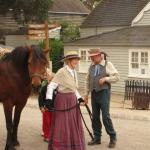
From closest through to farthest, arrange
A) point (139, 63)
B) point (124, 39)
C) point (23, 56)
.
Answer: point (23, 56) → point (139, 63) → point (124, 39)

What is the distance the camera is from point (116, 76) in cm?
960

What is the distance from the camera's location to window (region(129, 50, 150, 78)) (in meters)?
24.8

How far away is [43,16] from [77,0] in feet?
46.9

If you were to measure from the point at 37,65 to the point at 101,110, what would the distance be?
1869mm

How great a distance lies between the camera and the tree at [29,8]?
34.1 meters

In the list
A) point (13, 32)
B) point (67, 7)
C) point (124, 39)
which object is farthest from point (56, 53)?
point (67, 7)

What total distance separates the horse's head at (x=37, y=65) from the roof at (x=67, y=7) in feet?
118

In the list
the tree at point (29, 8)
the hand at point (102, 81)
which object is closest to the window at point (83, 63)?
the tree at point (29, 8)

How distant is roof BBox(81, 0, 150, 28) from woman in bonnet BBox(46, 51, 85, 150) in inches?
1024

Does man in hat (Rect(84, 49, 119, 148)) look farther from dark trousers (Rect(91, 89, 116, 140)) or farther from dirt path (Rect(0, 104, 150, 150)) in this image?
dirt path (Rect(0, 104, 150, 150))

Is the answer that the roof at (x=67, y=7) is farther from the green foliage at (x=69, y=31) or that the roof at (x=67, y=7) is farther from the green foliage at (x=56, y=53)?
the green foliage at (x=56, y=53)

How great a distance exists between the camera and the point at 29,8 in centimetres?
3450

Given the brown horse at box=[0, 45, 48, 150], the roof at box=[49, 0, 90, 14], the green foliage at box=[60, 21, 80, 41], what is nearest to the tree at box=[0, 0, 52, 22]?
the green foliage at box=[60, 21, 80, 41]

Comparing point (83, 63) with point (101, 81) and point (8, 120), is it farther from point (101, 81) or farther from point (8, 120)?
point (8, 120)
